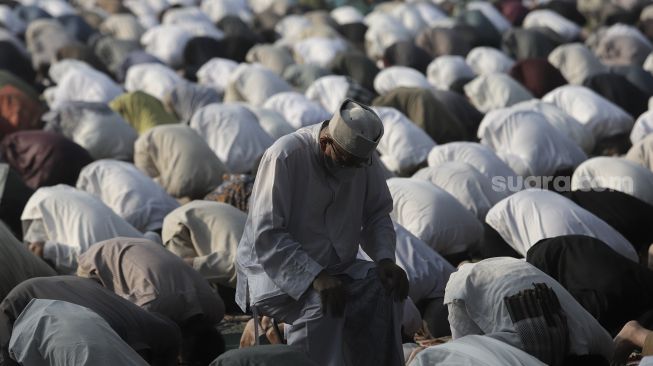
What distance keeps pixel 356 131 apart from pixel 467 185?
263cm

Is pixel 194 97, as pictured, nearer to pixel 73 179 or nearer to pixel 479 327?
pixel 73 179

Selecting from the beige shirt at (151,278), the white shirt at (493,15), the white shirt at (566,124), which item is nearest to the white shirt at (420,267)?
the beige shirt at (151,278)

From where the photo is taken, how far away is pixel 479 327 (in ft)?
11.6

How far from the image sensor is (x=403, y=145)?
680 centimetres

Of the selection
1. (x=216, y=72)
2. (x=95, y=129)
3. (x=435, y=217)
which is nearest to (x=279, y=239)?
(x=435, y=217)

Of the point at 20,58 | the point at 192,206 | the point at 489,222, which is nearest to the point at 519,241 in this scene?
the point at 489,222

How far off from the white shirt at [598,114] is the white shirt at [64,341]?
5.07 meters

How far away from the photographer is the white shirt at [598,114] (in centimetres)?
766

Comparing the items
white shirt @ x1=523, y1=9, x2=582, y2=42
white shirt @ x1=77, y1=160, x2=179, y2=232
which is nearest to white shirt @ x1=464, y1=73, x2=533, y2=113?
white shirt @ x1=523, y1=9, x2=582, y2=42

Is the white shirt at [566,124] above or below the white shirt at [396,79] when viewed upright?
above

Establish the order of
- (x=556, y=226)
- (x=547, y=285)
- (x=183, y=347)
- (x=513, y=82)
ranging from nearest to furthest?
(x=547, y=285) < (x=183, y=347) < (x=556, y=226) < (x=513, y=82)

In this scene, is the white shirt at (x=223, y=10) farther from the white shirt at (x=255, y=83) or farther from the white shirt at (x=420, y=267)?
the white shirt at (x=420, y=267)

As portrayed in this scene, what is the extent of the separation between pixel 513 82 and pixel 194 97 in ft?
6.85

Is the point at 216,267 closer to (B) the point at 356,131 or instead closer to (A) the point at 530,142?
(B) the point at 356,131
